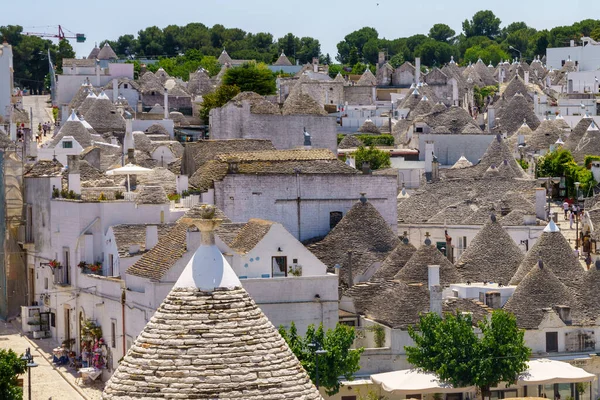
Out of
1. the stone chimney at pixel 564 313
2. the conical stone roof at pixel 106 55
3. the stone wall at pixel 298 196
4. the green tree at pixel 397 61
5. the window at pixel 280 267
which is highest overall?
the green tree at pixel 397 61

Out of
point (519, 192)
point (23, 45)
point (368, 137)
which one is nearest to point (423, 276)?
point (519, 192)

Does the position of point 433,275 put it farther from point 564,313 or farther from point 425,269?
point 564,313

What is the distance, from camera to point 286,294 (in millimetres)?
42781

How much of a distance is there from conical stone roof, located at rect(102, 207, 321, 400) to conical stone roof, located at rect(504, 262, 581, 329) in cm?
3245

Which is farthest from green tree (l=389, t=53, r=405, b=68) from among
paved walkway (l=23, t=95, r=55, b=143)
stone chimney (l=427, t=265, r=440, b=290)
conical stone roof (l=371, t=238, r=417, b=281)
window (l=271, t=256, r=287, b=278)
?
window (l=271, t=256, r=287, b=278)

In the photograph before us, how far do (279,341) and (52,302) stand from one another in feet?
125

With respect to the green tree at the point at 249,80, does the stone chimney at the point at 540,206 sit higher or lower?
lower

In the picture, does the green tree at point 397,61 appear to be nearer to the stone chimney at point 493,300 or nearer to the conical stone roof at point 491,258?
the conical stone roof at point 491,258

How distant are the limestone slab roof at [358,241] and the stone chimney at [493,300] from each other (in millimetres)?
4687

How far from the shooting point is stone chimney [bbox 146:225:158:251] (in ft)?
150

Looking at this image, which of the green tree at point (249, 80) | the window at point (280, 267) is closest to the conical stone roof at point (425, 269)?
the window at point (280, 267)

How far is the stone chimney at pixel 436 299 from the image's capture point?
4450 cm

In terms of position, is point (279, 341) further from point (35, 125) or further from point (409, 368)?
point (35, 125)

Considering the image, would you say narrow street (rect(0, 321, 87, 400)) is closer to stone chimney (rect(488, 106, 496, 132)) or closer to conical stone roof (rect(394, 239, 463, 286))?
conical stone roof (rect(394, 239, 463, 286))
